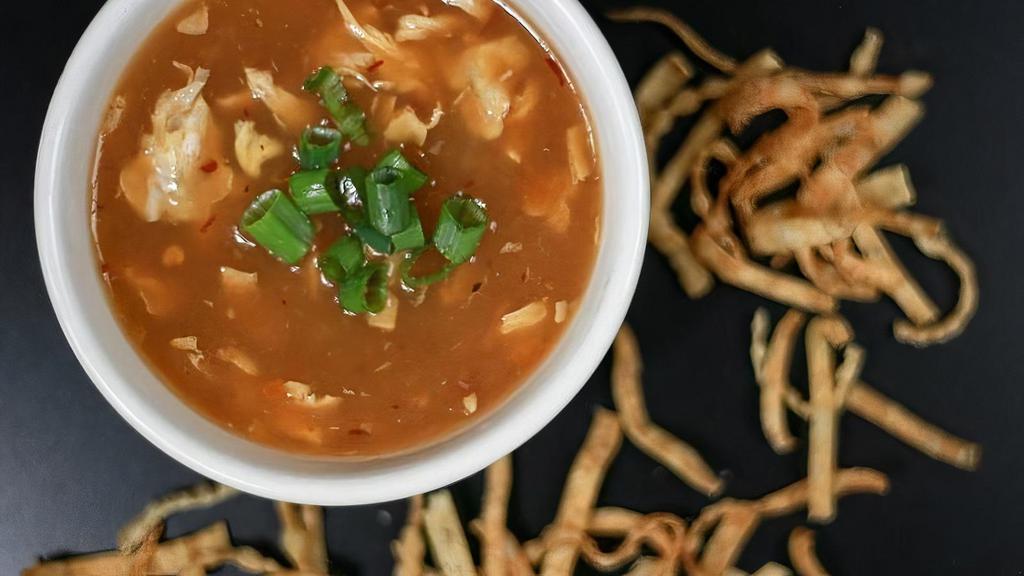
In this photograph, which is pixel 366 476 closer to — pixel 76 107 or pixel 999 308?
pixel 76 107

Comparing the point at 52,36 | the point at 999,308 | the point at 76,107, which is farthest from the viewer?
the point at 999,308

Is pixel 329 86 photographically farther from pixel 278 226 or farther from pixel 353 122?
pixel 278 226

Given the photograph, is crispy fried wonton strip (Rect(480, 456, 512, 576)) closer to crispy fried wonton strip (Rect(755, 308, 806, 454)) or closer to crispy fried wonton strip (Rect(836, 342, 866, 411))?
crispy fried wonton strip (Rect(755, 308, 806, 454))

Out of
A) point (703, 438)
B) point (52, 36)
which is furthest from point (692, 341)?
point (52, 36)

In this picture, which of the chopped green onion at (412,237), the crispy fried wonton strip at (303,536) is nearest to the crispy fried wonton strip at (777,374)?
the chopped green onion at (412,237)

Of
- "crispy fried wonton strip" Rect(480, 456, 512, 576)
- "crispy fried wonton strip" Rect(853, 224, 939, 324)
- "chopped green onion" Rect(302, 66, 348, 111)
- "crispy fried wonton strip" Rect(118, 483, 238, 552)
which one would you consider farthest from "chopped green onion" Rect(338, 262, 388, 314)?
"crispy fried wonton strip" Rect(853, 224, 939, 324)

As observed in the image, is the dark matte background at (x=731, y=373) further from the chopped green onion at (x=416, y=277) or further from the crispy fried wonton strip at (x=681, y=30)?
the chopped green onion at (x=416, y=277)
